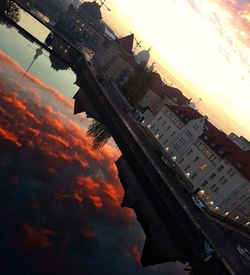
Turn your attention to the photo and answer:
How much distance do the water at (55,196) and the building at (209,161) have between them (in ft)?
66.4

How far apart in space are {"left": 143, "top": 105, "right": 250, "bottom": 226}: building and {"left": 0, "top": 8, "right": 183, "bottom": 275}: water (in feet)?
66.4

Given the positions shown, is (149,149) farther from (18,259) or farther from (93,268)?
(18,259)

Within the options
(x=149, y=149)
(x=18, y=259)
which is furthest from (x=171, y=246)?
(x=149, y=149)

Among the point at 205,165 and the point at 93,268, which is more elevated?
the point at 205,165

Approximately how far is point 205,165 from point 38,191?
1582 inches

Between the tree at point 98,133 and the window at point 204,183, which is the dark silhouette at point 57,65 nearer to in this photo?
the tree at point 98,133

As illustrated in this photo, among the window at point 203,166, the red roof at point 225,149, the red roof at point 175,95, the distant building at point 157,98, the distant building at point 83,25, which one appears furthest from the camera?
the distant building at point 83,25

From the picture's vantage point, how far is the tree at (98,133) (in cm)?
4846

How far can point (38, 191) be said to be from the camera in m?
28.9

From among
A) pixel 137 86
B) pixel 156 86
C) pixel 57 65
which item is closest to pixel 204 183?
pixel 137 86

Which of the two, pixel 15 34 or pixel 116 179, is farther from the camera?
pixel 15 34

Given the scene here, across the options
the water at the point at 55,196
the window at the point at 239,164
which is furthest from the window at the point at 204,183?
the water at the point at 55,196

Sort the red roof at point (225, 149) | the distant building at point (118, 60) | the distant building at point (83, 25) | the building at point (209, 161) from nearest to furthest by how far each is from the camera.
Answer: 1. the building at point (209, 161)
2. the red roof at point (225, 149)
3. the distant building at point (118, 60)
4. the distant building at point (83, 25)

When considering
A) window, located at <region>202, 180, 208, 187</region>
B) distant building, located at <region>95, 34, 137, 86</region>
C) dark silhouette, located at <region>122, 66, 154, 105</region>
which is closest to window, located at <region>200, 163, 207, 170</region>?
window, located at <region>202, 180, 208, 187</region>
